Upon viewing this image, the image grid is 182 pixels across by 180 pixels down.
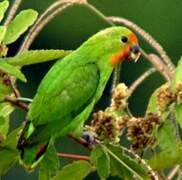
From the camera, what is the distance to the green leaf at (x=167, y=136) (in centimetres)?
228

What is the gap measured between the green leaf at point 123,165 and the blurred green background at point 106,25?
24.3 feet

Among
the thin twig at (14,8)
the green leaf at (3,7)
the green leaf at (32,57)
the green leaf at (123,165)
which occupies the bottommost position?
the green leaf at (123,165)

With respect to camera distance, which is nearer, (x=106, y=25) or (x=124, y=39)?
(x=124, y=39)

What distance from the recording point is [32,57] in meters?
2.30

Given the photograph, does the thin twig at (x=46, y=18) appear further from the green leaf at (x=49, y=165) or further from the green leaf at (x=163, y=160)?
the green leaf at (x=163, y=160)

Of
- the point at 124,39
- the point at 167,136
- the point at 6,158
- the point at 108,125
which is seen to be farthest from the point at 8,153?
the point at 124,39

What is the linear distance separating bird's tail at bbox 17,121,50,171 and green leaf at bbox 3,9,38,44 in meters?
0.19

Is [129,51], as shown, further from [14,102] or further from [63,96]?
[14,102]

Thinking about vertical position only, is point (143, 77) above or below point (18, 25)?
below

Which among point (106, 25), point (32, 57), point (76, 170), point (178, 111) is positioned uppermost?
point (32, 57)

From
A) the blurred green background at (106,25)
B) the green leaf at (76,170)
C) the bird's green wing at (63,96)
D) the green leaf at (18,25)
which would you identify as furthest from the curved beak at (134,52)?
the blurred green background at (106,25)

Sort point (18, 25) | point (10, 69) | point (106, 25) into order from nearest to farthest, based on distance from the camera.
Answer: point (10, 69)
point (18, 25)
point (106, 25)

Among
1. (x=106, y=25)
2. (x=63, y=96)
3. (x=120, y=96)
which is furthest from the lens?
(x=106, y=25)

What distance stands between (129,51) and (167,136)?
525 millimetres
